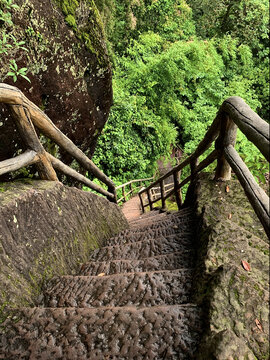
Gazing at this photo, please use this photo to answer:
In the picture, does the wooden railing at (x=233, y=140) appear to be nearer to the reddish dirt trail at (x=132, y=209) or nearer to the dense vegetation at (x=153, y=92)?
the reddish dirt trail at (x=132, y=209)

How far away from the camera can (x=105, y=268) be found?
222 cm

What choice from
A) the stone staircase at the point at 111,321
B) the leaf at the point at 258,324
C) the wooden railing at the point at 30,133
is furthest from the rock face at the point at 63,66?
the leaf at the point at 258,324

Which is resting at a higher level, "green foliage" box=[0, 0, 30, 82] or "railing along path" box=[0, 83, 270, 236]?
"green foliage" box=[0, 0, 30, 82]

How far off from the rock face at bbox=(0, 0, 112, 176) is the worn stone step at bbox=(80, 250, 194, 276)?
1489 mm

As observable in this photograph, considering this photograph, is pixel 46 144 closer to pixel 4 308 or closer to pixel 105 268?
pixel 105 268

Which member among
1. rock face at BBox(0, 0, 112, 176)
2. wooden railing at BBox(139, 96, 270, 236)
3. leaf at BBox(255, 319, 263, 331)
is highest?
rock face at BBox(0, 0, 112, 176)

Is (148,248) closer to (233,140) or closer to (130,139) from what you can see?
(233,140)

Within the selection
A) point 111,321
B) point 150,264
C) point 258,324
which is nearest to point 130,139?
point 150,264

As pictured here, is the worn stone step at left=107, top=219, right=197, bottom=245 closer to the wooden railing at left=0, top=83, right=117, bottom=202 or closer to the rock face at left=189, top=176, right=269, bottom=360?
the rock face at left=189, top=176, right=269, bottom=360

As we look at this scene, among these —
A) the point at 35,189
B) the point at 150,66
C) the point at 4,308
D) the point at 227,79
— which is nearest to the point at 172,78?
the point at 150,66

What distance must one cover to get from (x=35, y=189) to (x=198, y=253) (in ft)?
4.53

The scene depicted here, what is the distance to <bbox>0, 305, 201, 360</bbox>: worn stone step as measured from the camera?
1.22 metres

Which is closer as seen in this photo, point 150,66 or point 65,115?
point 65,115

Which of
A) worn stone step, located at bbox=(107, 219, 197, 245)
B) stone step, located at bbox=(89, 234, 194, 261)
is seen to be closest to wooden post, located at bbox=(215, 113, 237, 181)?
worn stone step, located at bbox=(107, 219, 197, 245)
